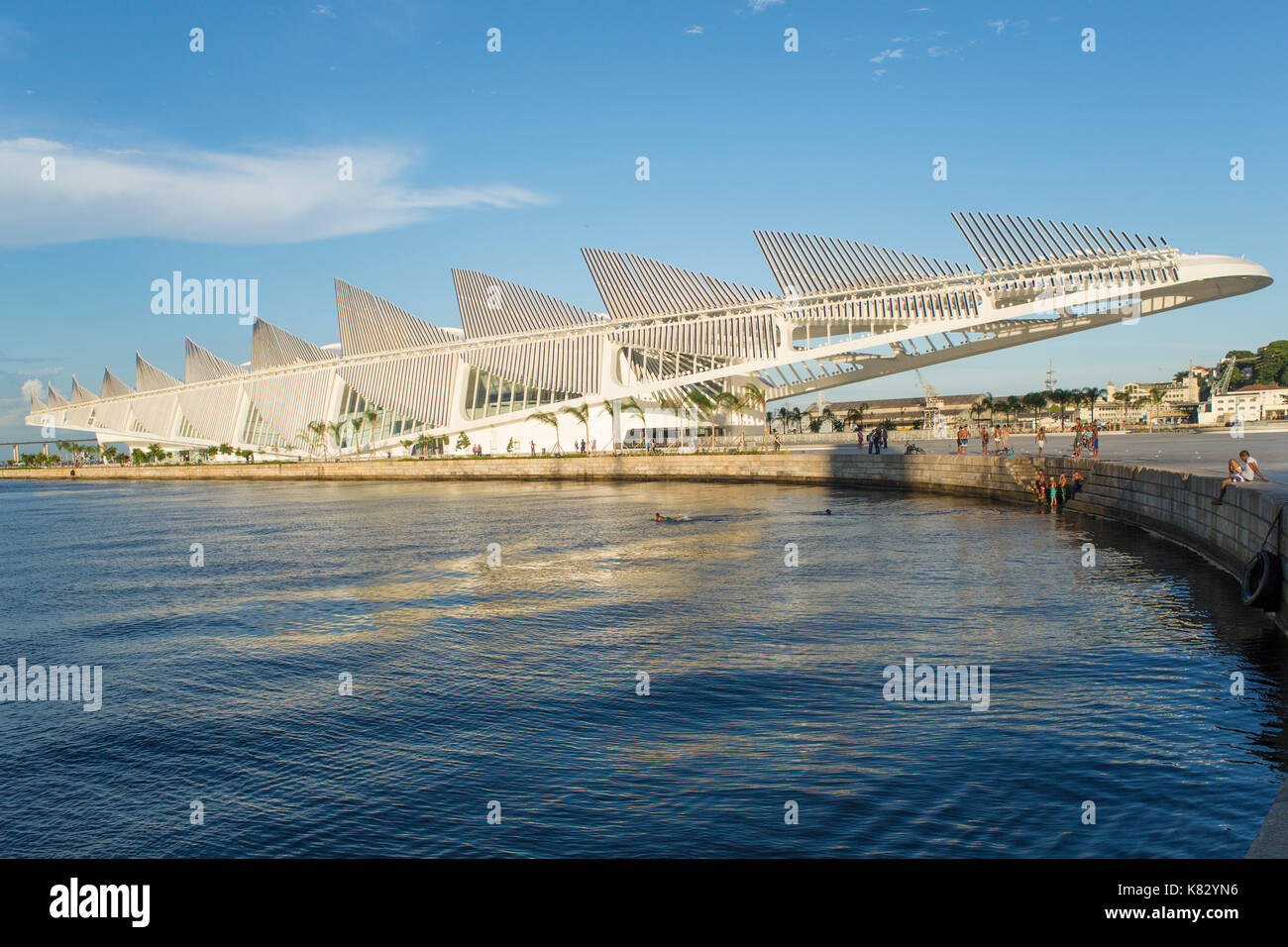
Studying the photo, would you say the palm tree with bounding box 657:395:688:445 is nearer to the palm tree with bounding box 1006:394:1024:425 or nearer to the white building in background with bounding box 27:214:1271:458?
the white building in background with bounding box 27:214:1271:458

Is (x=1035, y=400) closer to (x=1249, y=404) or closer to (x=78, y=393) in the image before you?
(x=1249, y=404)

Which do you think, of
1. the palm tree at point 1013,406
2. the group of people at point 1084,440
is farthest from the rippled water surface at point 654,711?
the palm tree at point 1013,406

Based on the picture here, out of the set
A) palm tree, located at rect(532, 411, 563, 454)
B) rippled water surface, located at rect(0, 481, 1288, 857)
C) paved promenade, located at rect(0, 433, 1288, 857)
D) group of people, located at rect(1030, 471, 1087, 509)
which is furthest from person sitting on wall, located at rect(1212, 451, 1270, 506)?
palm tree, located at rect(532, 411, 563, 454)

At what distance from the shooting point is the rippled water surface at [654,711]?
278 inches

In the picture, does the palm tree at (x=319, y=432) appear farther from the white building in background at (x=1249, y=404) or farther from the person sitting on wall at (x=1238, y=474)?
the white building in background at (x=1249, y=404)

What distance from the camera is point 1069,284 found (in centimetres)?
5300

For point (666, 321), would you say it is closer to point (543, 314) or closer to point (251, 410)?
point (543, 314)

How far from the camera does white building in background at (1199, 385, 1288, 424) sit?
134 meters

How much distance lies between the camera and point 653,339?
66562 millimetres

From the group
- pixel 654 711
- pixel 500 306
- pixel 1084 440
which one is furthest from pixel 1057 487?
pixel 500 306

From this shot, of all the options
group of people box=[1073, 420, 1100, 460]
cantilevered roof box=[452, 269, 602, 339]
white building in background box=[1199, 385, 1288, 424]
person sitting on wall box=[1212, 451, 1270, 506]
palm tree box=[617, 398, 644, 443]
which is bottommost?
person sitting on wall box=[1212, 451, 1270, 506]

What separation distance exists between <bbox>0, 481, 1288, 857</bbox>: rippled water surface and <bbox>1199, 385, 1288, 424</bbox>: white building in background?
135 metres

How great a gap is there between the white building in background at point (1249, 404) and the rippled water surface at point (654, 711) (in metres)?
135
